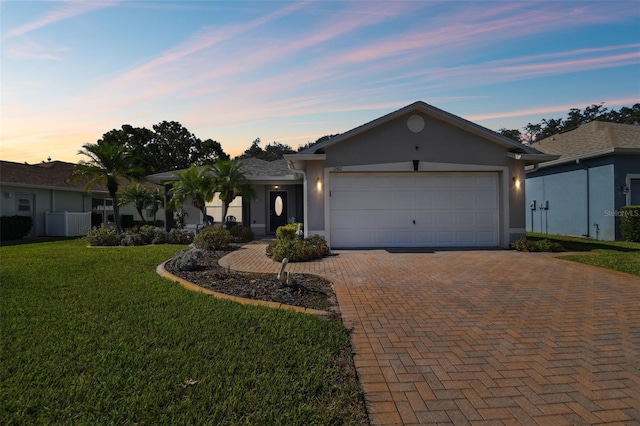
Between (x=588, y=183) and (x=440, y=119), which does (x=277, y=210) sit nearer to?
(x=440, y=119)

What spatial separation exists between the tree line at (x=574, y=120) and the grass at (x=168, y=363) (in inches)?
1666

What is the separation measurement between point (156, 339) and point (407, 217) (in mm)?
9944

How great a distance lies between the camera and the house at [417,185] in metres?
12.3

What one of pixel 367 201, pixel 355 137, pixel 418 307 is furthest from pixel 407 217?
pixel 418 307

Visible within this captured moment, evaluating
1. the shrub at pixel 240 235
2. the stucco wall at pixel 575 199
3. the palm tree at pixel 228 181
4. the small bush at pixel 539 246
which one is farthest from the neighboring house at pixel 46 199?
the stucco wall at pixel 575 199

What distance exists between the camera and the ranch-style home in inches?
483

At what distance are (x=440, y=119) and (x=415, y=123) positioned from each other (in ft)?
2.92

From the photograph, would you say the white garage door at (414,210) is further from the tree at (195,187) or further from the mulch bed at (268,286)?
the tree at (195,187)

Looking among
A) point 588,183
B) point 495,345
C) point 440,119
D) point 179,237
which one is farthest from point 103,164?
point 588,183

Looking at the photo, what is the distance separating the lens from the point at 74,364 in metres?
3.52

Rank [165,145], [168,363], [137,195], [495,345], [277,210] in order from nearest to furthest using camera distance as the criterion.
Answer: [168,363] → [495,345] → [277,210] → [137,195] → [165,145]

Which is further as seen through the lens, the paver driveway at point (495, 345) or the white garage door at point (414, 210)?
the white garage door at point (414, 210)

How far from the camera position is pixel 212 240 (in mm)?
12312
